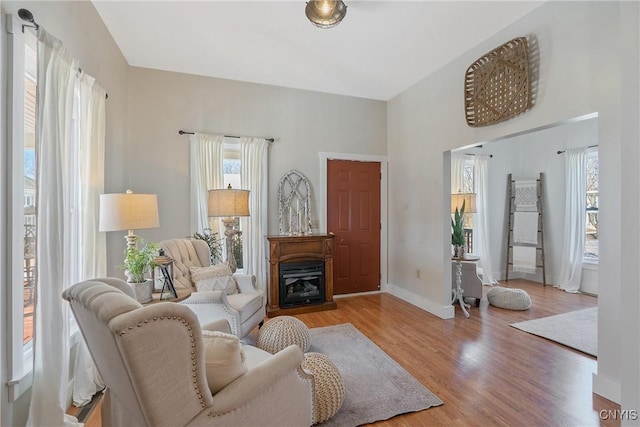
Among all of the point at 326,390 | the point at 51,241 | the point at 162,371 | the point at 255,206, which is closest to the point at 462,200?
the point at 255,206

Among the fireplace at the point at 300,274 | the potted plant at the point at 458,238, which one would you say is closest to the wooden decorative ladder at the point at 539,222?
the potted plant at the point at 458,238

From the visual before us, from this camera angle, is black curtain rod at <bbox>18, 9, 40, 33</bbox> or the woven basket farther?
the woven basket

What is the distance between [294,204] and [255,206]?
22.7 inches

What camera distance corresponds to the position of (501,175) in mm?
5605

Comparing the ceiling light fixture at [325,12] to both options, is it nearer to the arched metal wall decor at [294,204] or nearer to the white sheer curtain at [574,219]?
the arched metal wall decor at [294,204]

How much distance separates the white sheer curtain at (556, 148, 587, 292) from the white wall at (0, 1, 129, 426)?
648 cm

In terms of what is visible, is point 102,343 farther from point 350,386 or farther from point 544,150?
point 544,150

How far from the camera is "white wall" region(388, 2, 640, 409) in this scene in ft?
5.61

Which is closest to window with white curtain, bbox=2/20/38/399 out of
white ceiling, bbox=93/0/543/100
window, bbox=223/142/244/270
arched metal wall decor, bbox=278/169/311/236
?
white ceiling, bbox=93/0/543/100

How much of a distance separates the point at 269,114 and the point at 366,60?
1.50 meters

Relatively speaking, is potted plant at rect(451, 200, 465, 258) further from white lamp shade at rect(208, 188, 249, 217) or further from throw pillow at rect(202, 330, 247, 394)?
throw pillow at rect(202, 330, 247, 394)

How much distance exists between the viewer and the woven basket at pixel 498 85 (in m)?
2.68

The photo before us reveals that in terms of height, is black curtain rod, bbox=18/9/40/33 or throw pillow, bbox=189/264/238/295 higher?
black curtain rod, bbox=18/9/40/33

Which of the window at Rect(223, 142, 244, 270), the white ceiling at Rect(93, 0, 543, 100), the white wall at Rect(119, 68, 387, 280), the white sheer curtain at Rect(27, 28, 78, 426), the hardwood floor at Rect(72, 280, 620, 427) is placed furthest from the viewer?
the window at Rect(223, 142, 244, 270)
